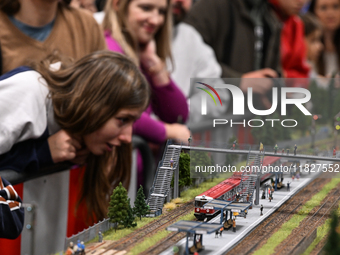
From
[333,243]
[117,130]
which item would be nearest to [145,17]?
[117,130]

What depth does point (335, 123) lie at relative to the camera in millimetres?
2209

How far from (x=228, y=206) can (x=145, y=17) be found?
2.61m

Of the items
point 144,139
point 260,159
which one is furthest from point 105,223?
point 144,139

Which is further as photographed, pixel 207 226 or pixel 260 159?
pixel 260 159

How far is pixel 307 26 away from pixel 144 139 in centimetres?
407

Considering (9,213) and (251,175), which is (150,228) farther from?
(9,213)

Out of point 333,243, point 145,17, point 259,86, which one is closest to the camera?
point 333,243

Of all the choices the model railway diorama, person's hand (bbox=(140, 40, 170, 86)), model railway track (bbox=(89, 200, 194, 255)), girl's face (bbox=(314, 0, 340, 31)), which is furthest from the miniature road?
girl's face (bbox=(314, 0, 340, 31))

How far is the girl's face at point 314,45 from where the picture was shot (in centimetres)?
688

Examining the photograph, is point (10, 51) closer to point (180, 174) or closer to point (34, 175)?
point (34, 175)

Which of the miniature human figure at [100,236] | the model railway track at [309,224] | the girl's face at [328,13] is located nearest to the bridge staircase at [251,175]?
the model railway track at [309,224]

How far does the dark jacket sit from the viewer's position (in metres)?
5.32

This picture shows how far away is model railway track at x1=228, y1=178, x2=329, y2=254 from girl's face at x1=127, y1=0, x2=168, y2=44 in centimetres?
242

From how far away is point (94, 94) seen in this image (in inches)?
105
